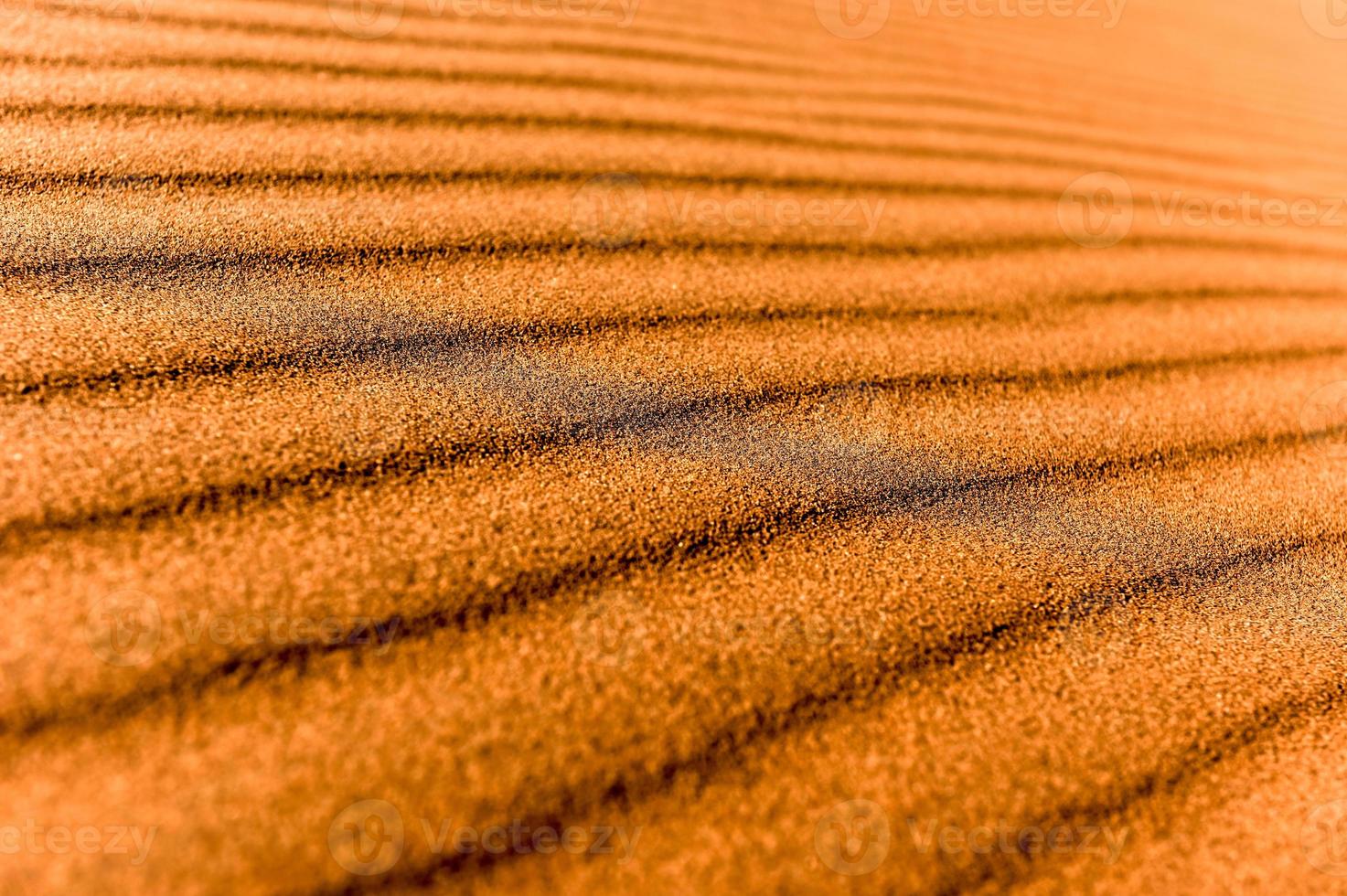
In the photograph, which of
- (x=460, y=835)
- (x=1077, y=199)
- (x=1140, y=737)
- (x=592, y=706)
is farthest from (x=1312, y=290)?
(x=460, y=835)

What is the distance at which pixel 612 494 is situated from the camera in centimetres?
105

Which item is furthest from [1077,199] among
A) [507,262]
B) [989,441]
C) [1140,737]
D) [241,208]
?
[241,208]

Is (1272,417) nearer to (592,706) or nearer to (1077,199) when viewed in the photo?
(1077,199)

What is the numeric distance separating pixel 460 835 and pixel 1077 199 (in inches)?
76.6

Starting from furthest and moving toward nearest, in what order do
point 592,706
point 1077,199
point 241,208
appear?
point 1077,199 < point 241,208 < point 592,706

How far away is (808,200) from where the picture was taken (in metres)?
1.81

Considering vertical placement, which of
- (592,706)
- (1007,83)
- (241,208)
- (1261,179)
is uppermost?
(1007,83)

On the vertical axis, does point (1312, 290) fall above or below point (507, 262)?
below

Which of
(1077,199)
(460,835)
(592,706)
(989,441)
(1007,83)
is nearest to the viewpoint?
(460,835)

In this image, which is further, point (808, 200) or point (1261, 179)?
point (1261, 179)

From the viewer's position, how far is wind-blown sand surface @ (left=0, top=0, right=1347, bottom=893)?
0.73m

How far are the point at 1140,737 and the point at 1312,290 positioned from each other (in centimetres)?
152

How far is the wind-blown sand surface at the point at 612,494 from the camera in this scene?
2.41ft

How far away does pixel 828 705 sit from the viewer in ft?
2.80
